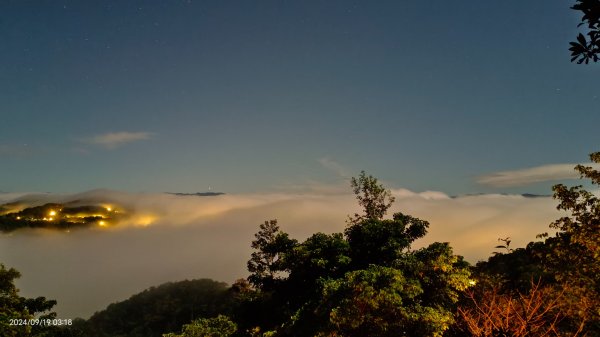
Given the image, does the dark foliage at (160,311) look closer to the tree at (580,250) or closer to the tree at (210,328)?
the tree at (210,328)

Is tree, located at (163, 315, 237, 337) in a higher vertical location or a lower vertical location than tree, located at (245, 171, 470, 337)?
lower

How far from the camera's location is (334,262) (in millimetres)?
18141

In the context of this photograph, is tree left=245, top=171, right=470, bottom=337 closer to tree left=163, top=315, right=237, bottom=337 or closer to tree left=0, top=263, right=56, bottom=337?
tree left=163, top=315, right=237, bottom=337

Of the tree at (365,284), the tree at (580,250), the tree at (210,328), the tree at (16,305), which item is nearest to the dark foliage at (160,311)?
the tree at (16,305)

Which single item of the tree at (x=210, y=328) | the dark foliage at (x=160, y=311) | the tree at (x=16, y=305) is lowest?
the dark foliage at (x=160, y=311)

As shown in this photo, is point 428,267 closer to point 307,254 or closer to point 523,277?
point 307,254

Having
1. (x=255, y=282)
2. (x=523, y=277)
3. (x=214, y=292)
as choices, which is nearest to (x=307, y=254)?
(x=255, y=282)

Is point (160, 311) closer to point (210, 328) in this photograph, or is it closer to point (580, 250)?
point (210, 328)

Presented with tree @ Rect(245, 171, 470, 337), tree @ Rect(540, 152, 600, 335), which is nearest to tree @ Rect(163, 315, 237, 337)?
tree @ Rect(245, 171, 470, 337)

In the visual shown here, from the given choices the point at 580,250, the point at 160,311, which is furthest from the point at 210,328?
the point at 160,311

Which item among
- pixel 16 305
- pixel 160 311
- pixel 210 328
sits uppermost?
pixel 16 305

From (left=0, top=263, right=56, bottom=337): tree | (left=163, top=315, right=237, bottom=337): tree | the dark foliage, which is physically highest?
(left=0, top=263, right=56, bottom=337): tree

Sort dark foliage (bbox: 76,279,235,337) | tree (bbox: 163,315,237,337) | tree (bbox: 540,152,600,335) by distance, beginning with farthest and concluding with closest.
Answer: dark foliage (bbox: 76,279,235,337), tree (bbox: 163,315,237,337), tree (bbox: 540,152,600,335)

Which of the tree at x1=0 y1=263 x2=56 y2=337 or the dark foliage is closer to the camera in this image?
the tree at x1=0 y1=263 x2=56 y2=337
